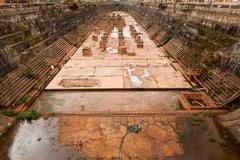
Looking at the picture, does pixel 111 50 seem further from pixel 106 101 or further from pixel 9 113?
pixel 9 113

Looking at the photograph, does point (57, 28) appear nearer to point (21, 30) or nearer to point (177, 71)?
point (21, 30)

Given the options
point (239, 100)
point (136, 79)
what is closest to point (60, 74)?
point (136, 79)

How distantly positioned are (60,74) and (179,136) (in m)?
6.70

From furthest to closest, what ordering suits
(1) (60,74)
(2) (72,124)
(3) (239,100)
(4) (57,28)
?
(4) (57,28) → (1) (60,74) → (3) (239,100) → (2) (72,124)

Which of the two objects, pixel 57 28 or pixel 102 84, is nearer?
pixel 102 84

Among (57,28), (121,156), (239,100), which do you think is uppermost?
(57,28)

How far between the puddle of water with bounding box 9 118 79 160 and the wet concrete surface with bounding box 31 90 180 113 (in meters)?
1.05

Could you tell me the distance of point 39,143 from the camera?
490 centimetres

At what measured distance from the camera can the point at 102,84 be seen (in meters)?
8.24

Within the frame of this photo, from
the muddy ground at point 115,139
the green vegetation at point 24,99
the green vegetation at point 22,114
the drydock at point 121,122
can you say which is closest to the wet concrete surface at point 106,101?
the drydock at point 121,122

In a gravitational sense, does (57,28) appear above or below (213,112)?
above

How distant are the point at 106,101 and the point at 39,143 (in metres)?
2.82

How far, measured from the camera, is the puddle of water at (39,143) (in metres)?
4.51

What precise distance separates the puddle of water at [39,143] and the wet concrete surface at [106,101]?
3.45ft
